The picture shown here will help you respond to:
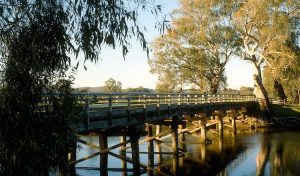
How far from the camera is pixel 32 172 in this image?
852 cm

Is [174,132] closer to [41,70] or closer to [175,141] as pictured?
[175,141]

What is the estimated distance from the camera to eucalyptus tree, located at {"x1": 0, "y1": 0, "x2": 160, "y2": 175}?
8.66 metres

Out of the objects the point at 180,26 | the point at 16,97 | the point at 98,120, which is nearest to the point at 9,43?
the point at 16,97

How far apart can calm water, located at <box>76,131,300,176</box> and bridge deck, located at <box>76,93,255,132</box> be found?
102 inches

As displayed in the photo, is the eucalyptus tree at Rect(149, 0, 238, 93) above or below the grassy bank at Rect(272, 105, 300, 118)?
above

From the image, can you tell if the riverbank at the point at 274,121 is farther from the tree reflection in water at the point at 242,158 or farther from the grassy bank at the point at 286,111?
the tree reflection in water at the point at 242,158

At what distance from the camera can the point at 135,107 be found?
19.8 m

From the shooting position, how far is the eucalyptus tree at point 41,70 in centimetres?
866

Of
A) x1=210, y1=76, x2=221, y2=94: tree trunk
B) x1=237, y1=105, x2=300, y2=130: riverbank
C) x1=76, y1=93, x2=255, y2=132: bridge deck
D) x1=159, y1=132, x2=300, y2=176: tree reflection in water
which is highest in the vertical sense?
x1=210, y1=76, x2=221, y2=94: tree trunk

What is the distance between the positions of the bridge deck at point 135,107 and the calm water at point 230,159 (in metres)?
2.58

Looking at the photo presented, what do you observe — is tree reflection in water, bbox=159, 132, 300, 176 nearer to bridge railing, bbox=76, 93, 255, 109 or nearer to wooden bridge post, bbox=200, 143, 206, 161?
wooden bridge post, bbox=200, 143, 206, 161

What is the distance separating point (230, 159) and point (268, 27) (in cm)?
2098

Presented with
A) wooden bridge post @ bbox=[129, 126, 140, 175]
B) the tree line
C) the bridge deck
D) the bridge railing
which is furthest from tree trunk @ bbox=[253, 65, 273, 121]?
wooden bridge post @ bbox=[129, 126, 140, 175]

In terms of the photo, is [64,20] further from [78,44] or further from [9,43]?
[9,43]
